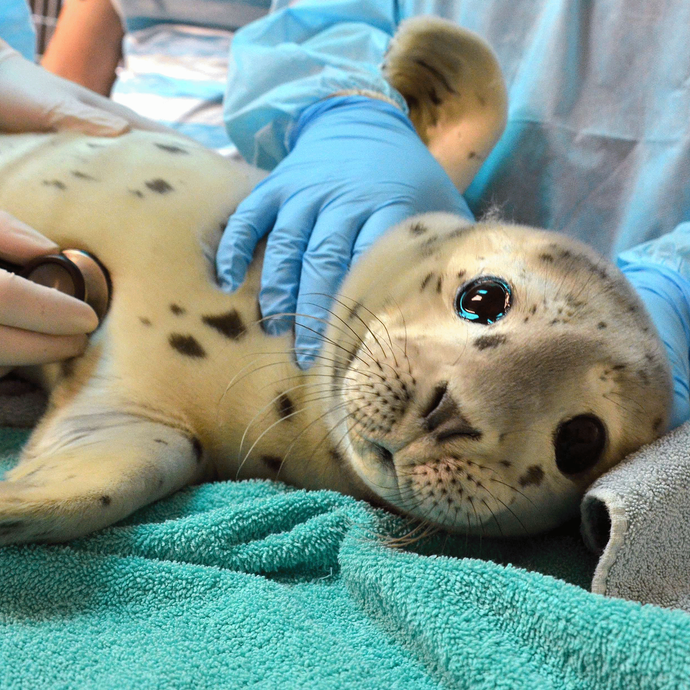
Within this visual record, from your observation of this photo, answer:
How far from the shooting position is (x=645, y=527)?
980mm

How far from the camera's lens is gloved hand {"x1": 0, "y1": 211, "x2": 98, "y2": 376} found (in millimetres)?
1375

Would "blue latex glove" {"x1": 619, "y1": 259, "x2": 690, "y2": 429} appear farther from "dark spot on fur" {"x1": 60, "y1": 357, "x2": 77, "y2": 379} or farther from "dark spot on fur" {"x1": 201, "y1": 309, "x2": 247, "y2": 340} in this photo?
"dark spot on fur" {"x1": 60, "y1": 357, "x2": 77, "y2": 379}

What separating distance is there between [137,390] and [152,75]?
Result: 2.47 meters

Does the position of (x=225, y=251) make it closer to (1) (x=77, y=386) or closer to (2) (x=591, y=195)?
(1) (x=77, y=386)

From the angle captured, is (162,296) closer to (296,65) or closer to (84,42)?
(296,65)

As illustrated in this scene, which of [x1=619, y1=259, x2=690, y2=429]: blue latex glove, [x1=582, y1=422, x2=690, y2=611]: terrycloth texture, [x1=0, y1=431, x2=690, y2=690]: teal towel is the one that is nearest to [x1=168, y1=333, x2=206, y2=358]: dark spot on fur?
[x1=0, y1=431, x2=690, y2=690]: teal towel

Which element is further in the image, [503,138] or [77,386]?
[503,138]

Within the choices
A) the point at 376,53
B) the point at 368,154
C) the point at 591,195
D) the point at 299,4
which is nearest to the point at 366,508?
the point at 368,154

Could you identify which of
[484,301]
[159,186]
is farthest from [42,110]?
[484,301]

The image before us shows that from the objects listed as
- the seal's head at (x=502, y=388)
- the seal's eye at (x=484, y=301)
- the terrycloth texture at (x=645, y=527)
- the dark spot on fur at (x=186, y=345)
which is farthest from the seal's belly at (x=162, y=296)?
the terrycloth texture at (x=645, y=527)

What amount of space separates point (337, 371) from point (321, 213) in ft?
1.80

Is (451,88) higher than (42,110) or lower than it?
higher

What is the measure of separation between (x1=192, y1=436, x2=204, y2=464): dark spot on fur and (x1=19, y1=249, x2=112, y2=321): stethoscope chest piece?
355 millimetres

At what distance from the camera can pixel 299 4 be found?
9.84 feet
